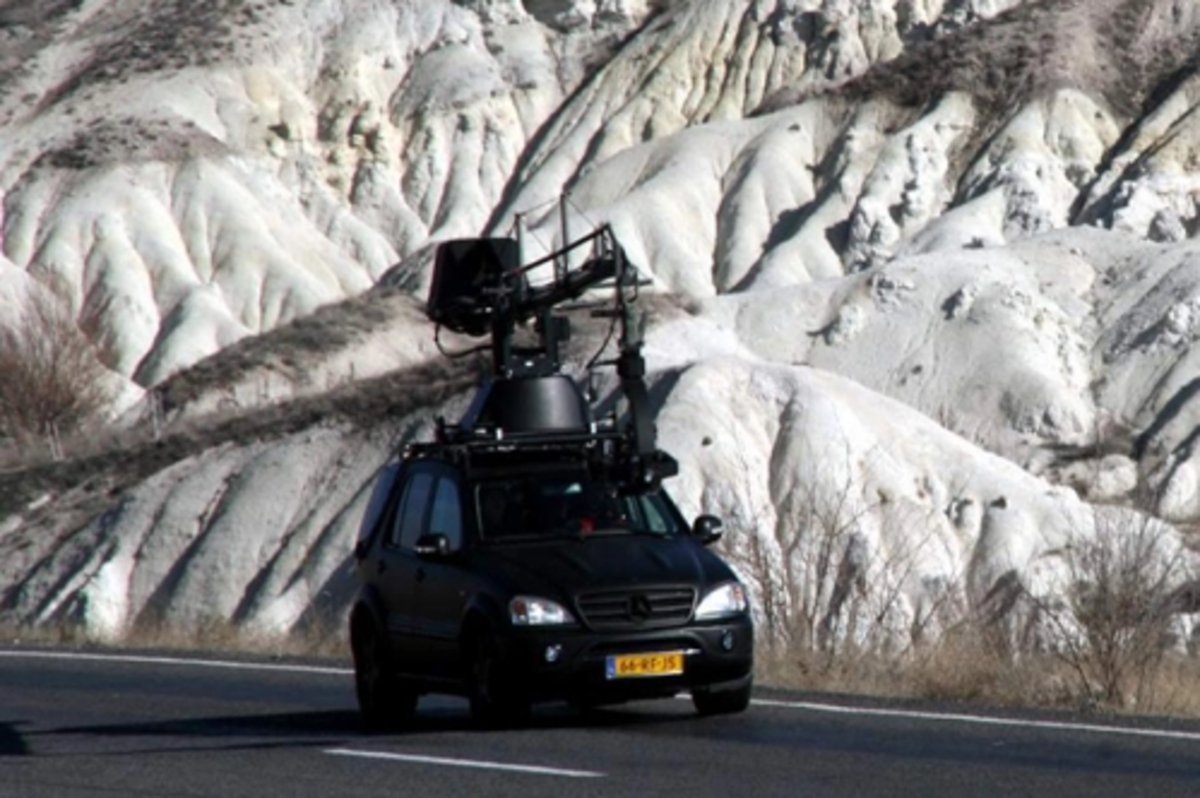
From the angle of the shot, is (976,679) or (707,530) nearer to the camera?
(707,530)

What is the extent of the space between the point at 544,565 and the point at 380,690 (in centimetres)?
167

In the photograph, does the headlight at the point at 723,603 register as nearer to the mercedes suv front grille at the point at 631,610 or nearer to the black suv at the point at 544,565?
the black suv at the point at 544,565

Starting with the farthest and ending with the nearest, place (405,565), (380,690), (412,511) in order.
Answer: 1. (412,511)
2. (405,565)
3. (380,690)

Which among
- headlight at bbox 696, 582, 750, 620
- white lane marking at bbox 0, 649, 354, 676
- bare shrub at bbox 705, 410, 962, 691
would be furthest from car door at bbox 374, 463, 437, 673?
white lane marking at bbox 0, 649, 354, 676

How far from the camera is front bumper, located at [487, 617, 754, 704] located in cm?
1371

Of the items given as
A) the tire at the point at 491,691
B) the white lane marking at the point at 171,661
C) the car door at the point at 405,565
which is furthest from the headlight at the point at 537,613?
the white lane marking at the point at 171,661

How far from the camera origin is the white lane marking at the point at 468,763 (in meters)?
11.8

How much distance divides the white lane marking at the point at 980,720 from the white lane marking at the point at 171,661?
479cm

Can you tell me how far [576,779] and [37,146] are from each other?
277ft

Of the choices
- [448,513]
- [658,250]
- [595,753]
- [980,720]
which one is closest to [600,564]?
[448,513]

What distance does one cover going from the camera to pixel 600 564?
1411 cm

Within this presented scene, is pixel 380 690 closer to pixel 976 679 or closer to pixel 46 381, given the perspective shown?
pixel 976 679

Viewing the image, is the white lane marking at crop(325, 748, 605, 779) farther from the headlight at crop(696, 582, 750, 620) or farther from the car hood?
the headlight at crop(696, 582, 750, 620)

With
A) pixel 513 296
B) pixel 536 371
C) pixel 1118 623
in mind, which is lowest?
pixel 1118 623
